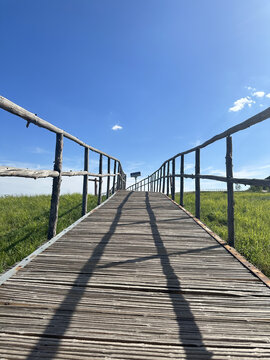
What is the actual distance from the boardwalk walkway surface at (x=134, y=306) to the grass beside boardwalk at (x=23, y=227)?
1.22 meters

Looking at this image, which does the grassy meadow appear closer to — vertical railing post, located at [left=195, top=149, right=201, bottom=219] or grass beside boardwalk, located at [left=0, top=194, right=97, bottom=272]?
grass beside boardwalk, located at [left=0, top=194, right=97, bottom=272]

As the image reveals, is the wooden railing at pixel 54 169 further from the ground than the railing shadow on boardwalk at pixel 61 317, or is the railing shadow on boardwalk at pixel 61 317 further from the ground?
the wooden railing at pixel 54 169

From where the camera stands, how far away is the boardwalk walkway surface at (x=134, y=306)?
1257 millimetres

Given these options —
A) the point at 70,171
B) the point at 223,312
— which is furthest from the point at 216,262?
the point at 70,171

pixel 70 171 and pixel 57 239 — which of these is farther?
pixel 70 171

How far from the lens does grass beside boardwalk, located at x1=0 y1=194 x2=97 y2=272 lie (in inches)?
138

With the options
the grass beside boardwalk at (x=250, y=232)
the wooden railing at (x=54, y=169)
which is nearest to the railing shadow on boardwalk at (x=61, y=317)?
the wooden railing at (x=54, y=169)

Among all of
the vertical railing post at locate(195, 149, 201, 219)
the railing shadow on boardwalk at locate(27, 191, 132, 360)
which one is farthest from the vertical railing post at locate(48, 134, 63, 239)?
the vertical railing post at locate(195, 149, 201, 219)

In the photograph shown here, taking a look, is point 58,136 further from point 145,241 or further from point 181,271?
point 181,271

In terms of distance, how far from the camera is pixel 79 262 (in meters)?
2.28

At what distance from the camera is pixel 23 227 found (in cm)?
526

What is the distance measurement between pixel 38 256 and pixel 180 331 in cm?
174

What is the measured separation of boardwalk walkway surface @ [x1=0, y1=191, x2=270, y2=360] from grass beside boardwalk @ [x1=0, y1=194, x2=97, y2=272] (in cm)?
122

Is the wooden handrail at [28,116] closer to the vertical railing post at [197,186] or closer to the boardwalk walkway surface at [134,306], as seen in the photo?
the boardwalk walkway surface at [134,306]
